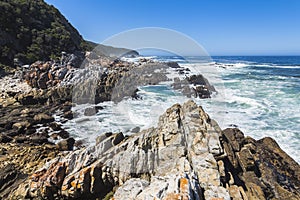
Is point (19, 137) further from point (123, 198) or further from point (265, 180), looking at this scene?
point (265, 180)

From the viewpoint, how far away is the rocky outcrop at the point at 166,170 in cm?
532

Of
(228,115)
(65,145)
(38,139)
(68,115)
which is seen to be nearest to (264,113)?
(228,115)

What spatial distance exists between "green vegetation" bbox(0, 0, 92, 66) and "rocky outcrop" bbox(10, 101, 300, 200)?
29741 millimetres

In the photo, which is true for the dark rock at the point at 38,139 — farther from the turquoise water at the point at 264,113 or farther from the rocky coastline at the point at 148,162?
the turquoise water at the point at 264,113

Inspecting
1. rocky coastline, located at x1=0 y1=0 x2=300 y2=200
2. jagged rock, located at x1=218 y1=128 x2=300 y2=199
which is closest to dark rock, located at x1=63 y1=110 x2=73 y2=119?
rocky coastline, located at x1=0 y1=0 x2=300 y2=200

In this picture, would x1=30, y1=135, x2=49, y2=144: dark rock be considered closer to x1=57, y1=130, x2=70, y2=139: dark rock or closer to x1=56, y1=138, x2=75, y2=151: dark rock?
x1=57, y1=130, x2=70, y2=139: dark rock

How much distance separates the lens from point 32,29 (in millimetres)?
40375

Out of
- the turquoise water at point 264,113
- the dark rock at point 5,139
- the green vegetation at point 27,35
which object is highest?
the green vegetation at point 27,35

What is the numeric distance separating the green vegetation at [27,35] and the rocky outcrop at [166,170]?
2974 centimetres

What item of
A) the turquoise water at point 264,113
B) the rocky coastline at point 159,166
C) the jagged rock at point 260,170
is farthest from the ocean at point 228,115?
the rocky coastline at point 159,166

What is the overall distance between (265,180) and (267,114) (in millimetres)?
10100

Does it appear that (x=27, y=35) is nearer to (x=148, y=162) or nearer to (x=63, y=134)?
(x=63, y=134)

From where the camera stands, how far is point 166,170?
6.23 m

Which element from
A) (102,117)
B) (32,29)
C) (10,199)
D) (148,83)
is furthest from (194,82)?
(32,29)
